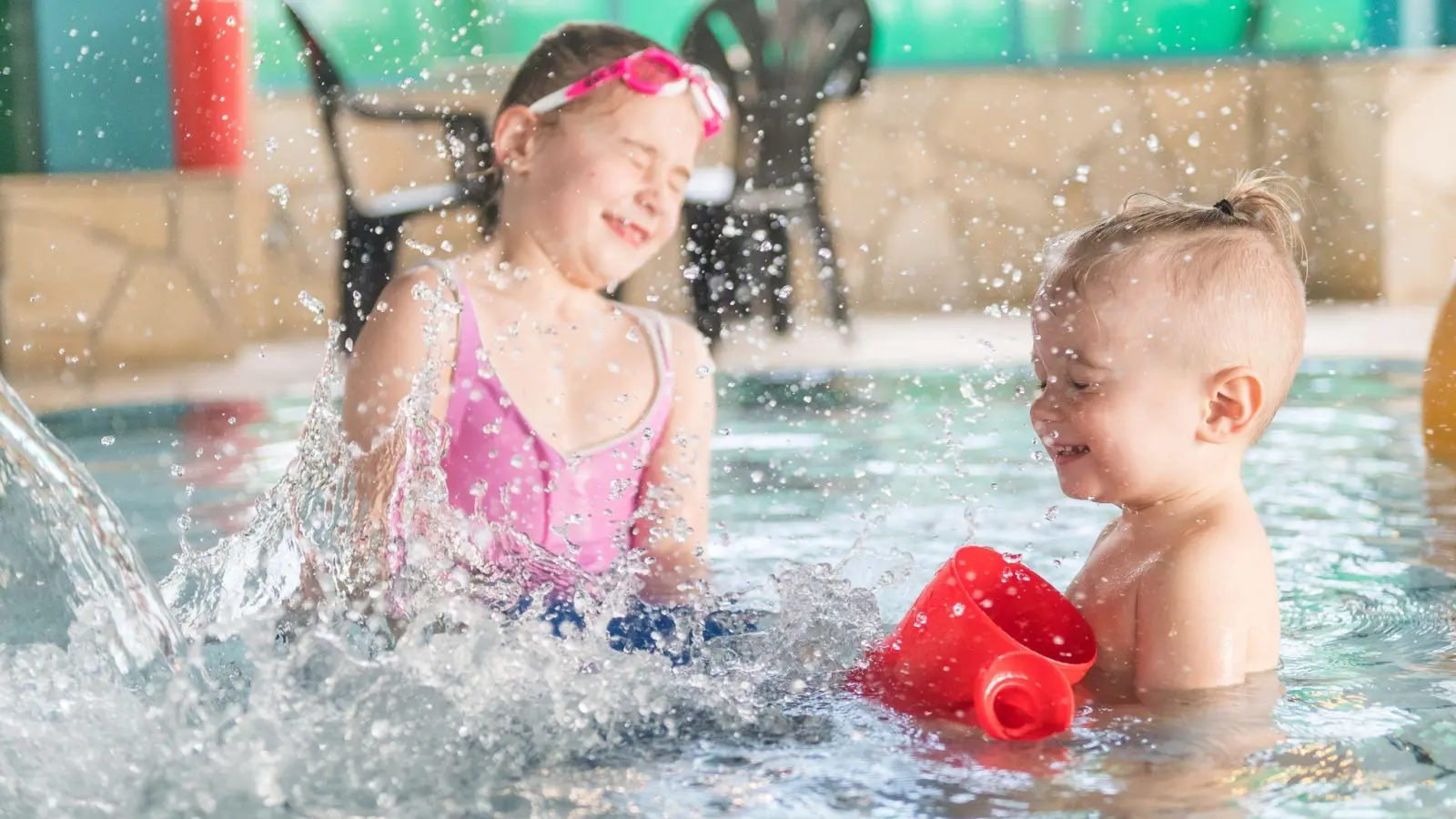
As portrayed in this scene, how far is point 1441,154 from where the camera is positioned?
6738 millimetres

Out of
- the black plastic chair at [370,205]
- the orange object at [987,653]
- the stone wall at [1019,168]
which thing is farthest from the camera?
the stone wall at [1019,168]

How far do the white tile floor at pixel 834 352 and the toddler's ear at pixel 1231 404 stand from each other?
272cm

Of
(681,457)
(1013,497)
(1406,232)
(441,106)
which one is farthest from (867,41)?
(681,457)

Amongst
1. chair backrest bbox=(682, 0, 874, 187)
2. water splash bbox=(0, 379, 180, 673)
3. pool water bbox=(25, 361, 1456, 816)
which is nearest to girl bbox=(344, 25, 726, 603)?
pool water bbox=(25, 361, 1456, 816)

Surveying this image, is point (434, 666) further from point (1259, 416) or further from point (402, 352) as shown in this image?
point (1259, 416)

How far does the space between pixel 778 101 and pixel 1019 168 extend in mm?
1387

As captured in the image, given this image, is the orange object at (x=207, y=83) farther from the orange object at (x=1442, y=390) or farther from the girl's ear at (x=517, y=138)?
the orange object at (x=1442, y=390)

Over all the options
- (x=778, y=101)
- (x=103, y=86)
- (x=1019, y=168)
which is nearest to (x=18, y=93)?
(x=103, y=86)

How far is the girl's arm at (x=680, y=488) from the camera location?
2203 mm

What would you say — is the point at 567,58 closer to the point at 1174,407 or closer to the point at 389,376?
the point at 389,376

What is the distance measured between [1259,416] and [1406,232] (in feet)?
18.1

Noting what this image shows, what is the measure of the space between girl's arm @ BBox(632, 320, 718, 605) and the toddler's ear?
2.40 feet

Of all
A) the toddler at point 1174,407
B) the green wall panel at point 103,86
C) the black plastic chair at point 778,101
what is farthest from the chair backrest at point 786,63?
the toddler at point 1174,407

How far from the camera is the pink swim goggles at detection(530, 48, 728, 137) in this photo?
2.23 m
